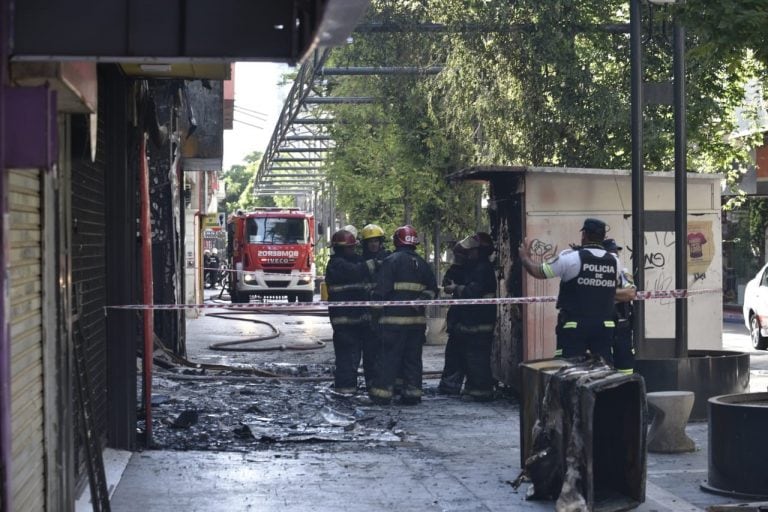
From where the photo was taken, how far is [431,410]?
1230 centimetres

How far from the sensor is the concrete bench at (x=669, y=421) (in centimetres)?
956

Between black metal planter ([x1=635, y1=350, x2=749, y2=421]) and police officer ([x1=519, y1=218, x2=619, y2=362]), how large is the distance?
128 cm

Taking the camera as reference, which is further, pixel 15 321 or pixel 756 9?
pixel 756 9

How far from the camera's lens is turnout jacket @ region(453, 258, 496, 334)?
13.0 m

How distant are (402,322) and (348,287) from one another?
995mm

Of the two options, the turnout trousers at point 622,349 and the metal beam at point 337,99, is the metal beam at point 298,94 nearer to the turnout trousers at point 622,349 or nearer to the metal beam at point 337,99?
the metal beam at point 337,99

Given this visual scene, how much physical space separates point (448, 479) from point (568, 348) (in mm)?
2026

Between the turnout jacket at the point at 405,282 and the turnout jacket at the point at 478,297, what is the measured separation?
42 cm

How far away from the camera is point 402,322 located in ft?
41.5

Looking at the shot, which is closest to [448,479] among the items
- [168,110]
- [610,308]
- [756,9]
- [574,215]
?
[610,308]

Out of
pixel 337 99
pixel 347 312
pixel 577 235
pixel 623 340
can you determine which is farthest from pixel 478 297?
pixel 337 99

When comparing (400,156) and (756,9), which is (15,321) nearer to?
(756,9)

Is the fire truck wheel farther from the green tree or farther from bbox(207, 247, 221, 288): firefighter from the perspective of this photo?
the green tree

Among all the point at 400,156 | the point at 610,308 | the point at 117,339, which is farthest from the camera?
the point at 400,156
